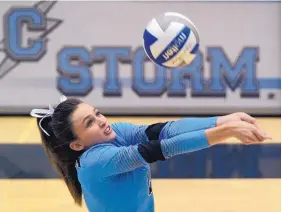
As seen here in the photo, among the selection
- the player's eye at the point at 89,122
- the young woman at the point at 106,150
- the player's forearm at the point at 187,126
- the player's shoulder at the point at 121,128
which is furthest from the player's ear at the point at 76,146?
the player's forearm at the point at 187,126

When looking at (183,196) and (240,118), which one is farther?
(183,196)

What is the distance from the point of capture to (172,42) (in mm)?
3301

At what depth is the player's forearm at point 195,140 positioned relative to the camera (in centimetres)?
218

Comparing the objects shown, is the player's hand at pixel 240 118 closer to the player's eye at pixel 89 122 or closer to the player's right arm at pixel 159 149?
the player's right arm at pixel 159 149

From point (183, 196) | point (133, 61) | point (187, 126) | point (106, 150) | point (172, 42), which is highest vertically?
point (172, 42)

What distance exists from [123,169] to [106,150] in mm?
141

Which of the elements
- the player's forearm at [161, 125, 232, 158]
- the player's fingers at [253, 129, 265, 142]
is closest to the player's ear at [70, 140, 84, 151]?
the player's forearm at [161, 125, 232, 158]

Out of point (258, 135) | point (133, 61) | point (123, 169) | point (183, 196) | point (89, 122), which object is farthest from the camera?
point (133, 61)

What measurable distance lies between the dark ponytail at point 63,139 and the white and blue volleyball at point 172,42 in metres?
0.82

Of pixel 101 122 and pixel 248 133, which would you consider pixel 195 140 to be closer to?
pixel 248 133

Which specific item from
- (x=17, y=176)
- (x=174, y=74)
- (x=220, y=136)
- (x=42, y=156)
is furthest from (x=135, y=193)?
(x=174, y=74)

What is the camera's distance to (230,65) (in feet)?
28.6

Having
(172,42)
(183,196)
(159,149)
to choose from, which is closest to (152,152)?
(159,149)

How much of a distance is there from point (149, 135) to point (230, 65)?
6.12 metres
